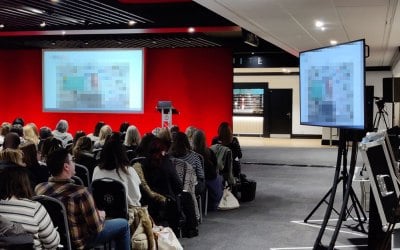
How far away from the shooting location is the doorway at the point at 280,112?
2239 centimetres

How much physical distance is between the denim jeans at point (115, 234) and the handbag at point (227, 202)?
116 inches

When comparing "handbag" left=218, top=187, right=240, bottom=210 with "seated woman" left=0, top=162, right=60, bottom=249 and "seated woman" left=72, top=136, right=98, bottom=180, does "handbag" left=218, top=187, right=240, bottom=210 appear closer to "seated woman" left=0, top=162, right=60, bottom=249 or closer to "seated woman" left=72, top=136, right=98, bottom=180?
"seated woman" left=72, top=136, right=98, bottom=180

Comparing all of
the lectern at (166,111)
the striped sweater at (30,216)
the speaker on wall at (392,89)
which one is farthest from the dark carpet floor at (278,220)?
the lectern at (166,111)

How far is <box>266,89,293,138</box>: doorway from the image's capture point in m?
22.4

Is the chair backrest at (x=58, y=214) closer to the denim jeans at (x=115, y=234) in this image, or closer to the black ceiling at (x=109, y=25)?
the denim jeans at (x=115, y=234)

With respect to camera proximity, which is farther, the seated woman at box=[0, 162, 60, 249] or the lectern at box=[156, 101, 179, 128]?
the lectern at box=[156, 101, 179, 128]

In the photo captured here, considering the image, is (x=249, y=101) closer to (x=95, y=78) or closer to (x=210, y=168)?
(x=95, y=78)

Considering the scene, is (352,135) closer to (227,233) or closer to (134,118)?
(227,233)

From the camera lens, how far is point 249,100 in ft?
76.5

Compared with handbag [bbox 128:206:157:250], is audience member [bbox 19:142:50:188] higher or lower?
higher

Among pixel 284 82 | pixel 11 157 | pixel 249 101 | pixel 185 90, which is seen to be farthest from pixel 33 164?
pixel 249 101

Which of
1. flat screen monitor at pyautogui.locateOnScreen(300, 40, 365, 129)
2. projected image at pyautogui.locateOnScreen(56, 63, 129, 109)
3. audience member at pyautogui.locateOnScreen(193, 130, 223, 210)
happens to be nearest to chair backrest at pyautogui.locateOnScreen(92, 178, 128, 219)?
flat screen monitor at pyautogui.locateOnScreen(300, 40, 365, 129)

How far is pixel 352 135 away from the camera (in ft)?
12.7

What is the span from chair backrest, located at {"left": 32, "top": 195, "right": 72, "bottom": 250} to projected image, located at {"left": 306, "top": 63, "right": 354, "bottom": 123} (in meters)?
1.98
